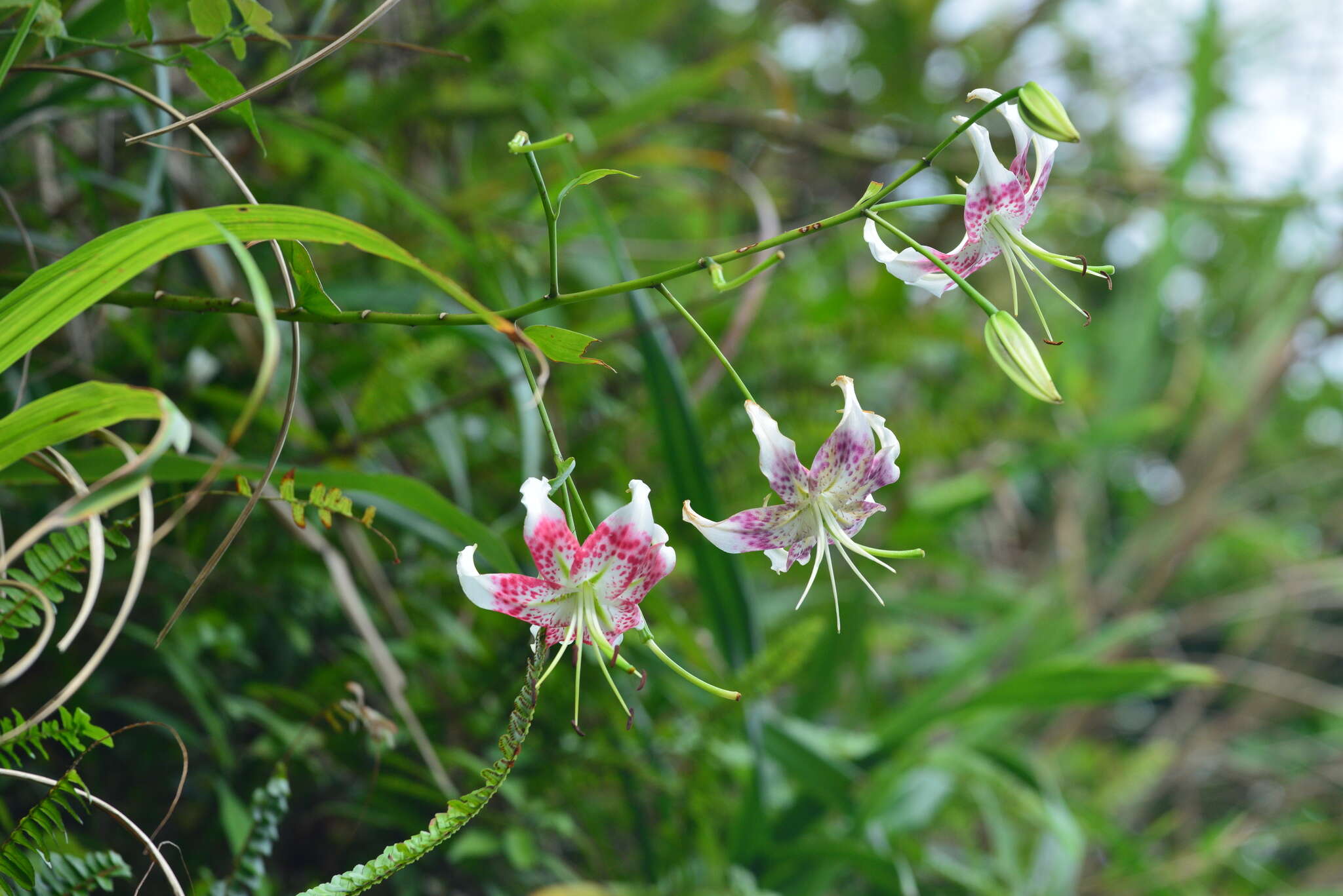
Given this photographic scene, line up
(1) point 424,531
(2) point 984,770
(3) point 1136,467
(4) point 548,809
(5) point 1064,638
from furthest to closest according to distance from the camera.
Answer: (3) point 1136,467 → (5) point 1064,638 → (2) point 984,770 → (4) point 548,809 → (1) point 424,531

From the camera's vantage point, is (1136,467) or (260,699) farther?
(1136,467)

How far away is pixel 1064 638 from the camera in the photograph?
1.16 metres

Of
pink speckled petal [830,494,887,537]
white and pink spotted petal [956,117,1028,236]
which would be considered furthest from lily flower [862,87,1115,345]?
pink speckled petal [830,494,887,537]

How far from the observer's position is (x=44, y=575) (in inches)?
13.5

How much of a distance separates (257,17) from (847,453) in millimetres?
317

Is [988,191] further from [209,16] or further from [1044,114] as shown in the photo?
[209,16]

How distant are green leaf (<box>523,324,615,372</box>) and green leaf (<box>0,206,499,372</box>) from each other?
5 centimetres

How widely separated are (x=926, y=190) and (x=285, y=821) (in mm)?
1229

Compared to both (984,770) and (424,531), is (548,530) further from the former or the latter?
(984,770)

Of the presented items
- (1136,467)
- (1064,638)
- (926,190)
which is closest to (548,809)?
(1064,638)

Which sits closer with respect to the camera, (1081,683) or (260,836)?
(260,836)

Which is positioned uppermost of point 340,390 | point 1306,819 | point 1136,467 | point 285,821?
point 340,390

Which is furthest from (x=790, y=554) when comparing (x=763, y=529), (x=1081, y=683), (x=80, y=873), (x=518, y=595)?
(x=1081, y=683)

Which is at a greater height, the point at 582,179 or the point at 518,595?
the point at 582,179
